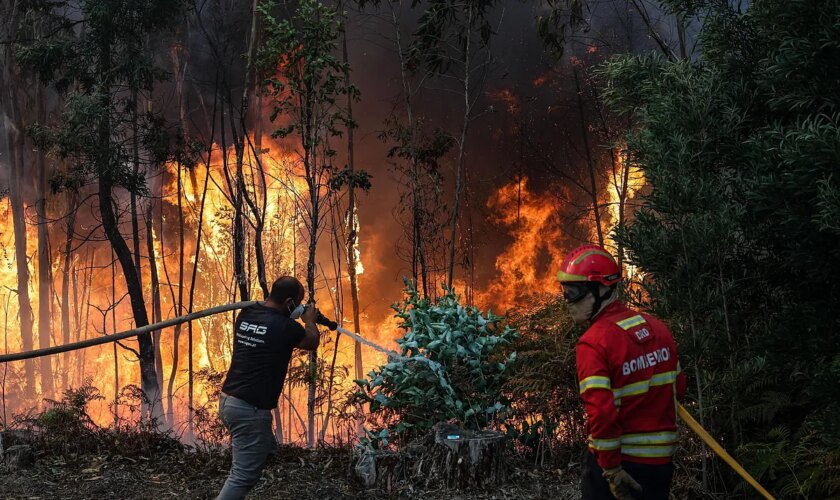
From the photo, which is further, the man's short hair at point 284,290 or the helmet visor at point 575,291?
the man's short hair at point 284,290

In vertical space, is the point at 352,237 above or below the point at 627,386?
above

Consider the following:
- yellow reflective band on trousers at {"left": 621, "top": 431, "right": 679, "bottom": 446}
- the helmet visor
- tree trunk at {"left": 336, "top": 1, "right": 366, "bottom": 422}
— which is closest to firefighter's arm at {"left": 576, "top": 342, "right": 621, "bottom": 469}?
yellow reflective band on trousers at {"left": 621, "top": 431, "right": 679, "bottom": 446}

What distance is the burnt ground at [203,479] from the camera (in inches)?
250

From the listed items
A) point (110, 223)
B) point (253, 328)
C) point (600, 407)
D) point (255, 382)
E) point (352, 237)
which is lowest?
point (600, 407)

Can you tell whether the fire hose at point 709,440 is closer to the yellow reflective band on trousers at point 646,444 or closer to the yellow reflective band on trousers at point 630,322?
the yellow reflective band on trousers at point 646,444

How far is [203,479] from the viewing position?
7270mm

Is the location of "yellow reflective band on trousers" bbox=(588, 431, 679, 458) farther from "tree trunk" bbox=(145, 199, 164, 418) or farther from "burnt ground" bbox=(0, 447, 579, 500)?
"tree trunk" bbox=(145, 199, 164, 418)

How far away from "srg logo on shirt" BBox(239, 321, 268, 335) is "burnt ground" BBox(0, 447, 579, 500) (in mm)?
2166

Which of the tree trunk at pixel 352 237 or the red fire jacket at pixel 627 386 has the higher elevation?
the tree trunk at pixel 352 237

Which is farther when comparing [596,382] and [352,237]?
[352,237]

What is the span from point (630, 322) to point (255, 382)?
8.89 feet

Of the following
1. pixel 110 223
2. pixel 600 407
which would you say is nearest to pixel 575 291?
pixel 600 407

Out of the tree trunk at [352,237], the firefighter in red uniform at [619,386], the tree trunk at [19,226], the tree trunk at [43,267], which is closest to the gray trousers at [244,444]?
the firefighter in red uniform at [619,386]

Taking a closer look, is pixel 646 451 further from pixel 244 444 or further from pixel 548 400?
pixel 548 400
